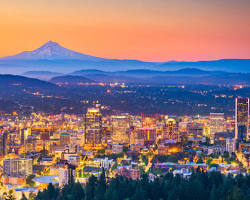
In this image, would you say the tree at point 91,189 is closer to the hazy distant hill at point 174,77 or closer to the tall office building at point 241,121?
the tall office building at point 241,121

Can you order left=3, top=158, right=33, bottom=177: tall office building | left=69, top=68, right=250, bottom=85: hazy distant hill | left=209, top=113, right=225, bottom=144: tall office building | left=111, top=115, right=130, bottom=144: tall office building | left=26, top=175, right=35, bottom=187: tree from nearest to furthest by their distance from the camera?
left=26, top=175, right=35, bottom=187: tree
left=3, top=158, right=33, bottom=177: tall office building
left=111, top=115, right=130, bottom=144: tall office building
left=209, top=113, right=225, bottom=144: tall office building
left=69, top=68, right=250, bottom=85: hazy distant hill

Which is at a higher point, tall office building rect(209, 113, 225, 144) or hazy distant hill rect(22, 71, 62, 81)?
hazy distant hill rect(22, 71, 62, 81)

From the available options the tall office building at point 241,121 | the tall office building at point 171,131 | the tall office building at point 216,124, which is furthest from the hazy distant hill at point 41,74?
the tall office building at point 171,131

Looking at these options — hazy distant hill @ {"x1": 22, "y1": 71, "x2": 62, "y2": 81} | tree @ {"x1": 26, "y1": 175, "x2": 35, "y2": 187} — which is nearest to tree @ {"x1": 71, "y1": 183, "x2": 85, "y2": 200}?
tree @ {"x1": 26, "y1": 175, "x2": 35, "y2": 187}

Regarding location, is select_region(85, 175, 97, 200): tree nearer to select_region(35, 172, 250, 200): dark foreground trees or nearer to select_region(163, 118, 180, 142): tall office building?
select_region(35, 172, 250, 200): dark foreground trees

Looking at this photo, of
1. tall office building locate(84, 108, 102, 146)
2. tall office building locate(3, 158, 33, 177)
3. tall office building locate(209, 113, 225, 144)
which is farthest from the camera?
tall office building locate(209, 113, 225, 144)

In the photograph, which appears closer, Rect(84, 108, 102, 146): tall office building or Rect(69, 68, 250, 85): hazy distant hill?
Rect(84, 108, 102, 146): tall office building

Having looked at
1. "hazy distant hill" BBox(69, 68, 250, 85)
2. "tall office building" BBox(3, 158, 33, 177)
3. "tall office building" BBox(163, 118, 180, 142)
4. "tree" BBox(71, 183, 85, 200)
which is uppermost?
"hazy distant hill" BBox(69, 68, 250, 85)
